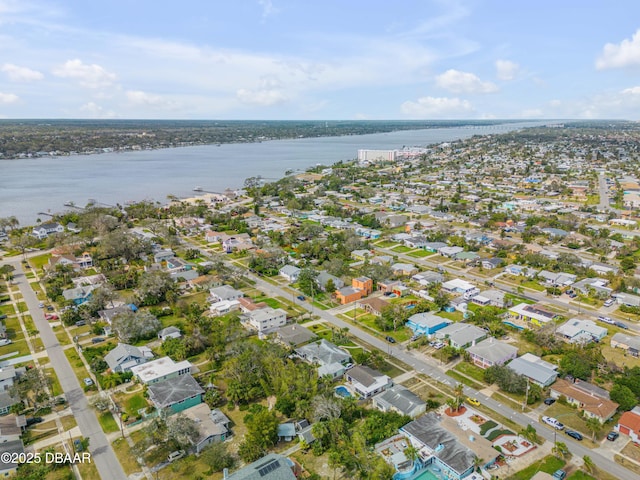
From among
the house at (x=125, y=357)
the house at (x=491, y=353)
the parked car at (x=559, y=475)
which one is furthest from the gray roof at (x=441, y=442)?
the house at (x=125, y=357)

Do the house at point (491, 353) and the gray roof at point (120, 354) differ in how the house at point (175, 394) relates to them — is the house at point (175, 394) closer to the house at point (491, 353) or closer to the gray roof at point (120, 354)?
the gray roof at point (120, 354)

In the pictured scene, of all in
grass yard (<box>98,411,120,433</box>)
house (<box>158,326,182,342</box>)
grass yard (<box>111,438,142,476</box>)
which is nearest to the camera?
grass yard (<box>111,438,142,476</box>)

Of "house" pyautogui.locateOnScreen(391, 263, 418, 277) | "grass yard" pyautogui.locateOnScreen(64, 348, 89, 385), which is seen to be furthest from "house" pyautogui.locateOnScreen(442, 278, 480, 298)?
"grass yard" pyautogui.locateOnScreen(64, 348, 89, 385)

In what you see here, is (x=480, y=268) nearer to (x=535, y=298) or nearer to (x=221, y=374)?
(x=535, y=298)

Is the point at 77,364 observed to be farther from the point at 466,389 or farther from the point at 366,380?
the point at 466,389

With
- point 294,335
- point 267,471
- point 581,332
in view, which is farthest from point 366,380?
point 581,332

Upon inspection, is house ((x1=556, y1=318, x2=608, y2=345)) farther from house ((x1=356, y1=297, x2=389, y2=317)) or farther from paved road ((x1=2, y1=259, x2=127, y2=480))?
paved road ((x1=2, y1=259, x2=127, y2=480))
